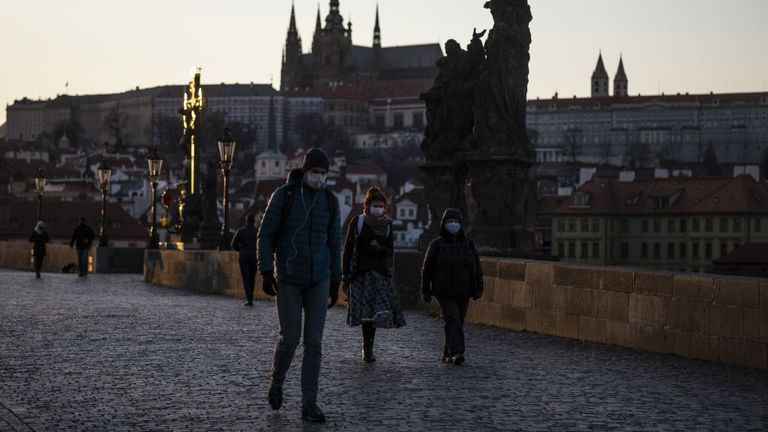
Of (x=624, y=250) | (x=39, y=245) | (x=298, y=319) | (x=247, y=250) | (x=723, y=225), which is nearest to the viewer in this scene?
(x=298, y=319)

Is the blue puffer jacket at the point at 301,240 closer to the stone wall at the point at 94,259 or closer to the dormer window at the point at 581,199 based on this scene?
the stone wall at the point at 94,259

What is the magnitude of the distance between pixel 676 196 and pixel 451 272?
83.7 metres

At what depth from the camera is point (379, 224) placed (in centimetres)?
1212

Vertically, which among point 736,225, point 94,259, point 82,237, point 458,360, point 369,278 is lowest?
point 458,360

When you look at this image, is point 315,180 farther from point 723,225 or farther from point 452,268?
point 723,225

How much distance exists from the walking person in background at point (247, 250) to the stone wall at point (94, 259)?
1568 cm

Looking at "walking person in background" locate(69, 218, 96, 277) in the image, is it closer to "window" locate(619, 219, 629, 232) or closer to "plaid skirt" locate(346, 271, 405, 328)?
"plaid skirt" locate(346, 271, 405, 328)

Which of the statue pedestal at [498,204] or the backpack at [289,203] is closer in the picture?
the backpack at [289,203]

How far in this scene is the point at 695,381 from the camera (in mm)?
10914

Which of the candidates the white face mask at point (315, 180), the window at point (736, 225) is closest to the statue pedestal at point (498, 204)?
the white face mask at point (315, 180)

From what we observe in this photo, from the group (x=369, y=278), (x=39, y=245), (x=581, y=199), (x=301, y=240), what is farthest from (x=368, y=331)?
(x=581, y=199)

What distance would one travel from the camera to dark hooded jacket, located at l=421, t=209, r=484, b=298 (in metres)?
12.2

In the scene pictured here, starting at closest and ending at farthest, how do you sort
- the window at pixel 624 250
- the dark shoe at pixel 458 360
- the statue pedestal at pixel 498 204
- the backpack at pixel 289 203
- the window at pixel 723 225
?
the backpack at pixel 289 203 < the dark shoe at pixel 458 360 < the statue pedestal at pixel 498 204 < the window at pixel 723 225 < the window at pixel 624 250

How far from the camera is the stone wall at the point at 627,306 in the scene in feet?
38.3
